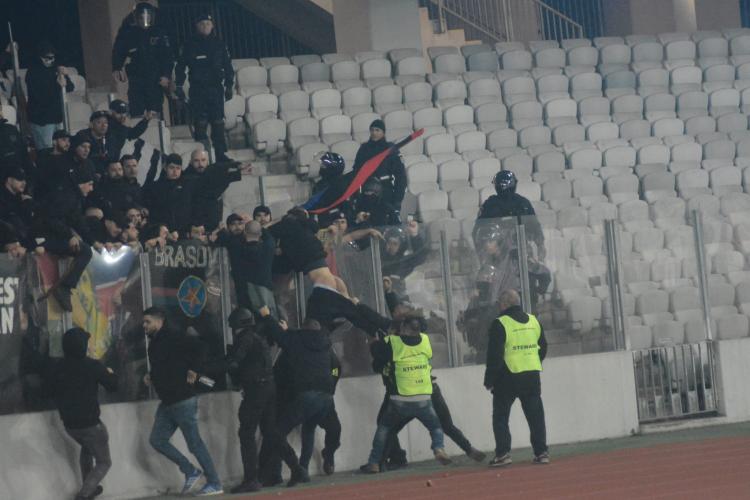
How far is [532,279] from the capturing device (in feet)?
57.8

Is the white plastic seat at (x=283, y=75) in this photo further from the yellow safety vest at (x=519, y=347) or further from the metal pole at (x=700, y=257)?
the yellow safety vest at (x=519, y=347)

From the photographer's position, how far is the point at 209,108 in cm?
2011

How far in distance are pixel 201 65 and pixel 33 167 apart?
15.3 ft

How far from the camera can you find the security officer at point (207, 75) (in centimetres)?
2002

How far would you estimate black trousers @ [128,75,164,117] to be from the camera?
20141 mm


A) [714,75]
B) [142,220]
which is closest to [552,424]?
[142,220]

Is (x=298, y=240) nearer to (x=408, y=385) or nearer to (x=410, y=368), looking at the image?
(x=410, y=368)

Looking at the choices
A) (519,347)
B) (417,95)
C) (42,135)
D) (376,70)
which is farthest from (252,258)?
(376,70)

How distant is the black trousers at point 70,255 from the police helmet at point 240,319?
147 centimetres

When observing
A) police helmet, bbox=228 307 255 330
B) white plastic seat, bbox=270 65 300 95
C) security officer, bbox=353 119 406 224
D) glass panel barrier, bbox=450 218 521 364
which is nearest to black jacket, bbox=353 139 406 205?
security officer, bbox=353 119 406 224

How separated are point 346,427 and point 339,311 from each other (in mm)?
1390

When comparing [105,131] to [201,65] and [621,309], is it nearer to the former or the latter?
[201,65]

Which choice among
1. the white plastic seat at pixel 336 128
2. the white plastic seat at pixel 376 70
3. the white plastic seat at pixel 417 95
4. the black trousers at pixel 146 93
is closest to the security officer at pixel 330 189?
the black trousers at pixel 146 93

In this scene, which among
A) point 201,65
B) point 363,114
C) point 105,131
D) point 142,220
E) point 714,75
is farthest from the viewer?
point 714,75
